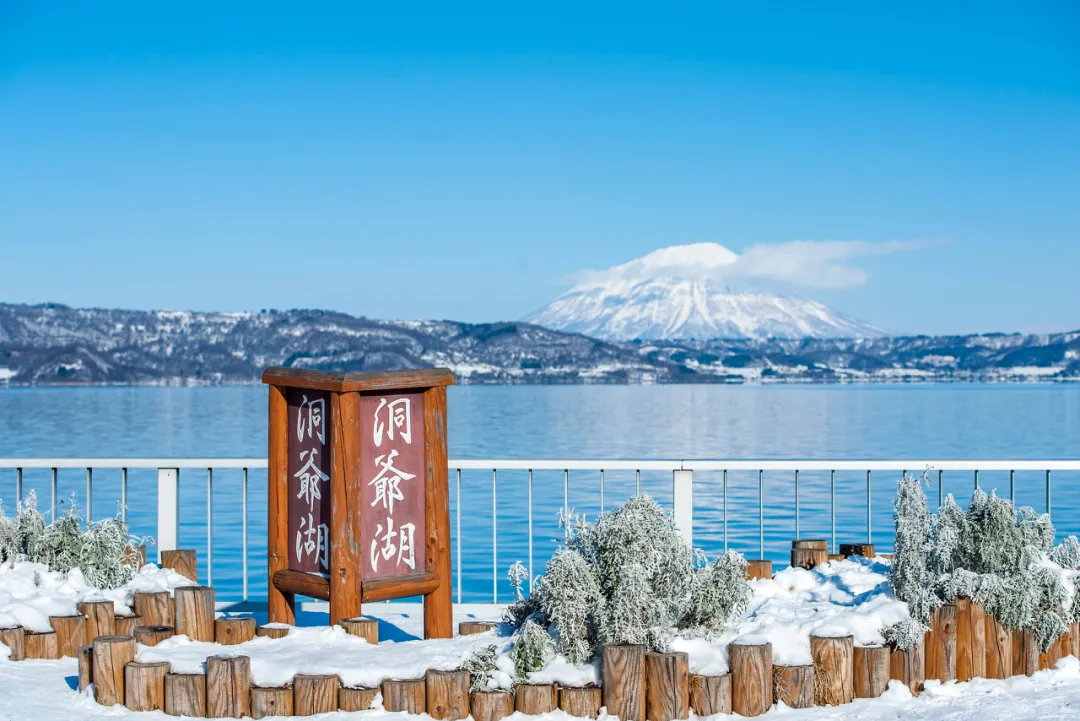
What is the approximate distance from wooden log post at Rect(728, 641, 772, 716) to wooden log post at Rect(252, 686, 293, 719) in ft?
5.51

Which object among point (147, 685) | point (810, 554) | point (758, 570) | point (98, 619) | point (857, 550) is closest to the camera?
point (147, 685)

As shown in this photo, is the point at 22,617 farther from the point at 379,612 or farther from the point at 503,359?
the point at 503,359

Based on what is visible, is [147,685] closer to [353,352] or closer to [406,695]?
[406,695]

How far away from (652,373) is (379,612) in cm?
13331

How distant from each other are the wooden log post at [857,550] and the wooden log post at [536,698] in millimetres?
2367

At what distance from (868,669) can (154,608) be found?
10.3 ft

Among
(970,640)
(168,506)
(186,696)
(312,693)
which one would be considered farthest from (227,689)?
(970,640)

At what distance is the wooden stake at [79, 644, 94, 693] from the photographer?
4309 mm

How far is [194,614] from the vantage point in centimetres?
477

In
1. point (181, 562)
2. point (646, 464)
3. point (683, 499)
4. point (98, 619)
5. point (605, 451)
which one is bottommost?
point (605, 451)

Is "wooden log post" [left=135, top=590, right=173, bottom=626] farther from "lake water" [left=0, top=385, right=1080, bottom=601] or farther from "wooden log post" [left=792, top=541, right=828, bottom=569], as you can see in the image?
"lake water" [left=0, top=385, right=1080, bottom=601]

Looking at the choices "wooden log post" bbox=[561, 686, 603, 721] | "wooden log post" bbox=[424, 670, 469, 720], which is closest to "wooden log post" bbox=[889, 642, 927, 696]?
"wooden log post" bbox=[561, 686, 603, 721]

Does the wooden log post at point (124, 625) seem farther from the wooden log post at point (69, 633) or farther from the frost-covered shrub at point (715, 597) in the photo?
the frost-covered shrub at point (715, 597)

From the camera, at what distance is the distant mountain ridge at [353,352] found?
123 meters
